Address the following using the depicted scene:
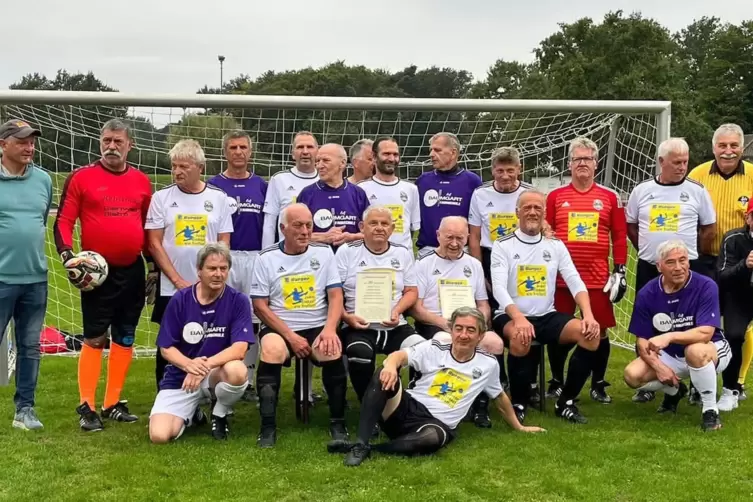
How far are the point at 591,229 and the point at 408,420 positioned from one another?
2010 mm

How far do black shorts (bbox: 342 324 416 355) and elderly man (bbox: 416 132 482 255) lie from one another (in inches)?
37.3

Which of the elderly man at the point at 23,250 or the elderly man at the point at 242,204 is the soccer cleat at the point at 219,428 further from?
the elderly man at the point at 23,250

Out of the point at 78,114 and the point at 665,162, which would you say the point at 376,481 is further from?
the point at 78,114

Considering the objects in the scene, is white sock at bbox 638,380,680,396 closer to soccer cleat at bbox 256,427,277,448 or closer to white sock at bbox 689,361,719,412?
white sock at bbox 689,361,719,412

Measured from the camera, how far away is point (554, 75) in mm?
38875

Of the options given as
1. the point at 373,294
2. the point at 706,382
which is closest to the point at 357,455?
the point at 373,294

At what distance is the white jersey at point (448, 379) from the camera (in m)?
4.11

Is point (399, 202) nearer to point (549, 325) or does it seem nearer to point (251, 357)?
point (549, 325)

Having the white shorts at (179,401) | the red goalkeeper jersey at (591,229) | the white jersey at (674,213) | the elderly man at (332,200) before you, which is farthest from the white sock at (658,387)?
the white shorts at (179,401)

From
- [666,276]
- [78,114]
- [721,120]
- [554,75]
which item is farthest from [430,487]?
[721,120]

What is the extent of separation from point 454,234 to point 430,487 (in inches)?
67.0

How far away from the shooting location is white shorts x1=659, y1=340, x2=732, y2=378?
4586mm

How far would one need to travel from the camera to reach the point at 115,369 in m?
4.68

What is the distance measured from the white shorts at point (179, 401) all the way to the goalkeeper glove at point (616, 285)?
2.71 m
